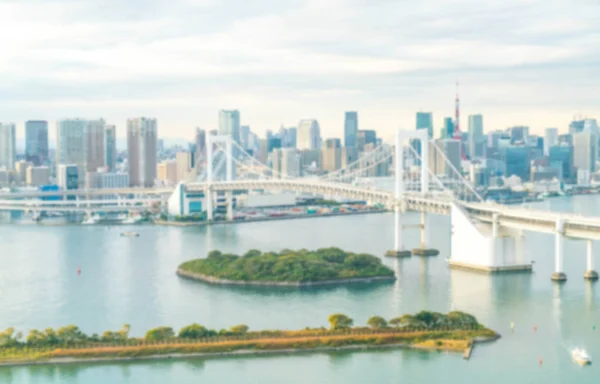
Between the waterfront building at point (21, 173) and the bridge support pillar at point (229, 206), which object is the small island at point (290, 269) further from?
the waterfront building at point (21, 173)

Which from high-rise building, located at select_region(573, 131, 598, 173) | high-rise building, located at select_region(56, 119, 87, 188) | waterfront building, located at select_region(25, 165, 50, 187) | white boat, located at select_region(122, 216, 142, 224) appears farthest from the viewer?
high-rise building, located at select_region(573, 131, 598, 173)

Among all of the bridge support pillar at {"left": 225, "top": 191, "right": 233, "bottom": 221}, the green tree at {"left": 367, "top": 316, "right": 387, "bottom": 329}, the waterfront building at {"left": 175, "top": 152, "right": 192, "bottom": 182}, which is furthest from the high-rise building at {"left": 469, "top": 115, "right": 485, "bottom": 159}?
the green tree at {"left": 367, "top": 316, "right": 387, "bottom": 329}

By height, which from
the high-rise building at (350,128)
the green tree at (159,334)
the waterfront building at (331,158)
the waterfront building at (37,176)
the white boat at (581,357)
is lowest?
the white boat at (581,357)

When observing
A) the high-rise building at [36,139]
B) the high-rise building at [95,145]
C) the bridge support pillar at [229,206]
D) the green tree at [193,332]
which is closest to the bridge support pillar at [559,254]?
the green tree at [193,332]

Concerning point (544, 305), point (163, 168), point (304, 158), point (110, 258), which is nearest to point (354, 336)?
point (544, 305)

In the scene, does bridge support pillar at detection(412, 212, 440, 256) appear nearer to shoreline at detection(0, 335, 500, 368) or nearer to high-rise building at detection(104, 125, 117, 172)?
shoreline at detection(0, 335, 500, 368)
